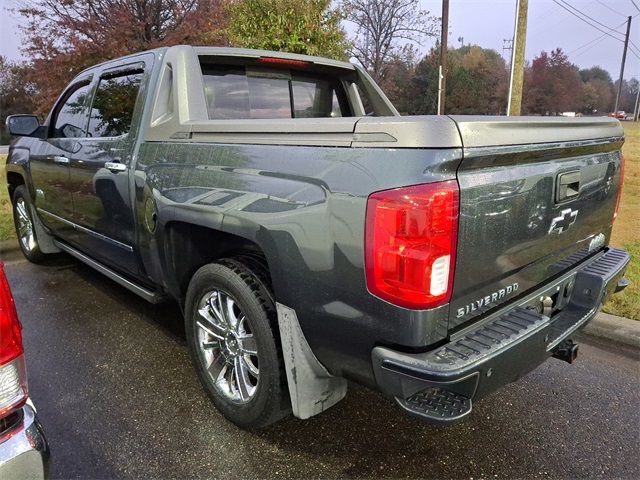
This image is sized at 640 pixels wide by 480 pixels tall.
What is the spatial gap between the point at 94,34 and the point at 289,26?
22.2 ft

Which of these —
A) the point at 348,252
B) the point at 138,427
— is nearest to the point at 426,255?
the point at 348,252

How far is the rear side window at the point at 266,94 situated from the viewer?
315 cm

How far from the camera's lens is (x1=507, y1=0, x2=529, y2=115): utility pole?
9977 millimetres

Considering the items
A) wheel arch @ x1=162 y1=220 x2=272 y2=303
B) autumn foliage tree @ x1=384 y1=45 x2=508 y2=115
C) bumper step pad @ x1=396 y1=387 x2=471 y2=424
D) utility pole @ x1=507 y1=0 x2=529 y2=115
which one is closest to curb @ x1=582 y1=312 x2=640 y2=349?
bumper step pad @ x1=396 y1=387 x2=471 y2=424

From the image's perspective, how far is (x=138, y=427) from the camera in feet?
8.48

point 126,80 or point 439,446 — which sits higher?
point 126,80

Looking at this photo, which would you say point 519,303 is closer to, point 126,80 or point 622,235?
point 126,80

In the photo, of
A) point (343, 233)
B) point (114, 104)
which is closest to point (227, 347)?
point (343, 233)

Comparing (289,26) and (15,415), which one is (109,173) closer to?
(15,415)

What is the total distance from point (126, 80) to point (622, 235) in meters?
5.87

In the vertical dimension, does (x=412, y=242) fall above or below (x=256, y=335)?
above

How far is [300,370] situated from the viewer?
7.07ft

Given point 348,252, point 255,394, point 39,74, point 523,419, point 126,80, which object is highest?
point 39,74

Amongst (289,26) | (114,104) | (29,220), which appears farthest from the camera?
(289,26)
